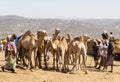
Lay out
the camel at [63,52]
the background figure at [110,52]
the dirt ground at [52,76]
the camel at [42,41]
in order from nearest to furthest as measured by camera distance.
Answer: the dirt ground at [52,76], the camel at [42,41], the camel at [63,52], the background figure at [110,52]

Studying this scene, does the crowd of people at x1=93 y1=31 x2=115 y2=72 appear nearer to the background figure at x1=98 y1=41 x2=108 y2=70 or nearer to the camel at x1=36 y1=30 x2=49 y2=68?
the background figure at x1=98 y1=41 x2=108 y2=70

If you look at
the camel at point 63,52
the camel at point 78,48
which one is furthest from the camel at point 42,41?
the camel at point 78,48

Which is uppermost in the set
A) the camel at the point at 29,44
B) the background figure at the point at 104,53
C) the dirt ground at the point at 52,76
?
the camel at the point at 29,44

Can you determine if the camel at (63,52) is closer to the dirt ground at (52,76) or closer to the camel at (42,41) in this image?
the dirt ground at (52,76)

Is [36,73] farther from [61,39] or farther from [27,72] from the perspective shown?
[61,39]

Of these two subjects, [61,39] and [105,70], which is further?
[105,70]

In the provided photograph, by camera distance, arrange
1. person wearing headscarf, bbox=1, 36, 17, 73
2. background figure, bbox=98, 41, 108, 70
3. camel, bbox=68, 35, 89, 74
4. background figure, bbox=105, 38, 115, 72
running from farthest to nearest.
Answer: background figure, bbox=98, 41, 108, 70 → background figure, bbox=105, 38, 115, 72 → camel, bbox=68, 35, 89, 74 → person wearing headscarf, bbox=1, 36, 17, 73

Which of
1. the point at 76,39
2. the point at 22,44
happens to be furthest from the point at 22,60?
the point at 76,39

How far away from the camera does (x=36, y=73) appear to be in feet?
53.6

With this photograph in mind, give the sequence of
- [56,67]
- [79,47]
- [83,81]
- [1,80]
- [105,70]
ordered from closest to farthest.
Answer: [1,80], [83,81], [79,47], [56,67], [105,70]

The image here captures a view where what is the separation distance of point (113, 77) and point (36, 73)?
132 inches

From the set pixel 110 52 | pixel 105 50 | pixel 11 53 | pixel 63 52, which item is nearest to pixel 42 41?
pixel 63 52

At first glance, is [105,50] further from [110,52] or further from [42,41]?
[42,41]

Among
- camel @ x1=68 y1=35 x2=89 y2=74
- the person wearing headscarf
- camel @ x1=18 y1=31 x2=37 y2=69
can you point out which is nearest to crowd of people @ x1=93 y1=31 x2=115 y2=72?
camel @ x1=68 y1=35 x2=89 y2=74
